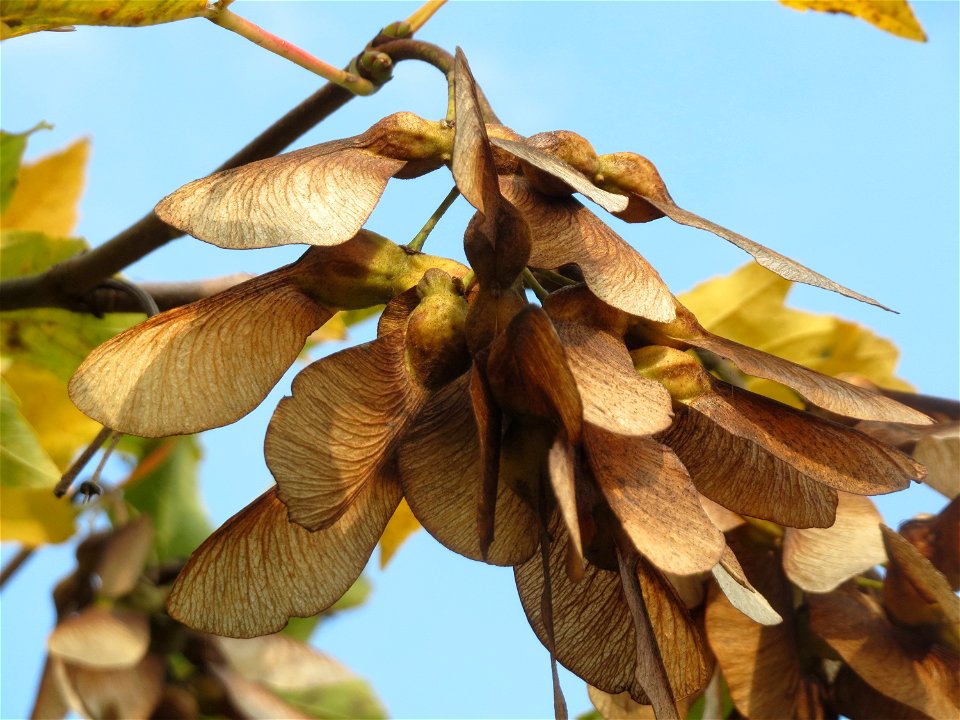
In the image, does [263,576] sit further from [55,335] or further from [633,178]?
[55,335]

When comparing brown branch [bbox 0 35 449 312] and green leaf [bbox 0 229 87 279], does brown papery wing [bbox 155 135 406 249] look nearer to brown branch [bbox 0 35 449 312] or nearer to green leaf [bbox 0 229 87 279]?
brown branch [bbox 0 35 449 312]

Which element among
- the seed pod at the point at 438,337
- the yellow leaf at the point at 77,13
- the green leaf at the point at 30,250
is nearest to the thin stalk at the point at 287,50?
the yellow leaf at the point at 77,13

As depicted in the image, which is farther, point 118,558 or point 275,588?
point 118,558

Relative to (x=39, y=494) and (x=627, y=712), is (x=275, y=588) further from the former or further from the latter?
(x=39, y=494)

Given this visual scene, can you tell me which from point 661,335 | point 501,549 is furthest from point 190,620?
point 661,335

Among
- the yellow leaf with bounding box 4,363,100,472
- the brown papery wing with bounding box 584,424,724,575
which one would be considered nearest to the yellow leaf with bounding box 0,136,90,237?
the yellow leaf with bounding box 4,363,100,472
